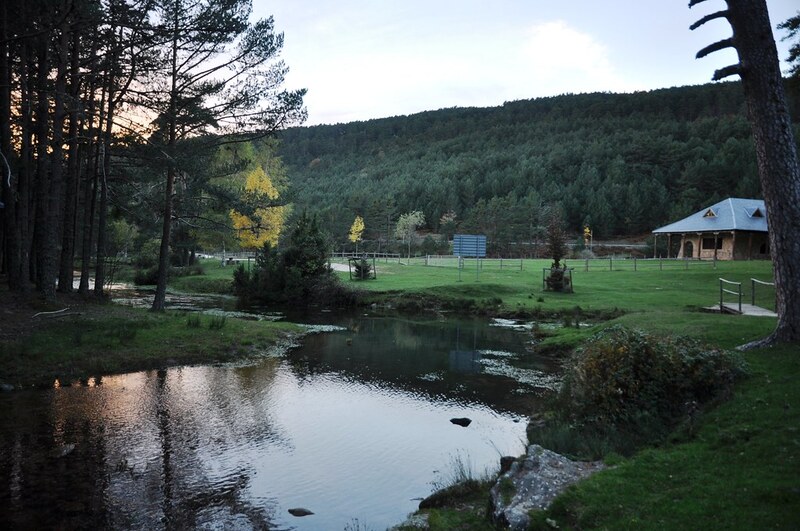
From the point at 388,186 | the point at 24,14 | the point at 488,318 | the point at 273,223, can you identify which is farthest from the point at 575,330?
the point at 388,186

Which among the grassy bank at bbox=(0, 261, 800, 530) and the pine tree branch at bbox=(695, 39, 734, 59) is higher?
the pine tree branch at bbox=(695, 39, 734, 59)

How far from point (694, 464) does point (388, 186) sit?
152944 mm

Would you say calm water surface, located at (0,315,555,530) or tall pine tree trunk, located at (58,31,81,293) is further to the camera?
tall pine tree trunk, located at (58,31,81,293)

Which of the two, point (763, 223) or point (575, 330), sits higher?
point (763, 223)

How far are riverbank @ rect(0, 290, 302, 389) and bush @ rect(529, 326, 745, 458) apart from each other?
1181cm

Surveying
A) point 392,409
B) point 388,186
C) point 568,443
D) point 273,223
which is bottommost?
point 392,409

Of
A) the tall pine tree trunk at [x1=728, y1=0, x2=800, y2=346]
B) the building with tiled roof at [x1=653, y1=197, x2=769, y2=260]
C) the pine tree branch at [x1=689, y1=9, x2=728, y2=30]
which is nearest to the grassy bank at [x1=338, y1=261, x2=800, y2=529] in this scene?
the tall pine tree trunk at [x1=728, y1=0, x2=800, y2=346]

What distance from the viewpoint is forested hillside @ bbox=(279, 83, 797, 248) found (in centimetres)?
10638

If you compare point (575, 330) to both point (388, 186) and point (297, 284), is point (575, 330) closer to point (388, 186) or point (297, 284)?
point (297, 284)

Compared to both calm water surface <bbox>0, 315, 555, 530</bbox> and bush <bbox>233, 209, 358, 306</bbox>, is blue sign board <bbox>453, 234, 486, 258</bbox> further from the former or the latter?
calm water surface <bbox>0, 315, 555, 530</bbox>

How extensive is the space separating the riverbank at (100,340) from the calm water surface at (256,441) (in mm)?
881

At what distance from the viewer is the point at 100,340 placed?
640 inches

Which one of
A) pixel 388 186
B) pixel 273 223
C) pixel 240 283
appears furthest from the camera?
pixel 388 186

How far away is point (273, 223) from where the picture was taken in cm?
5091
